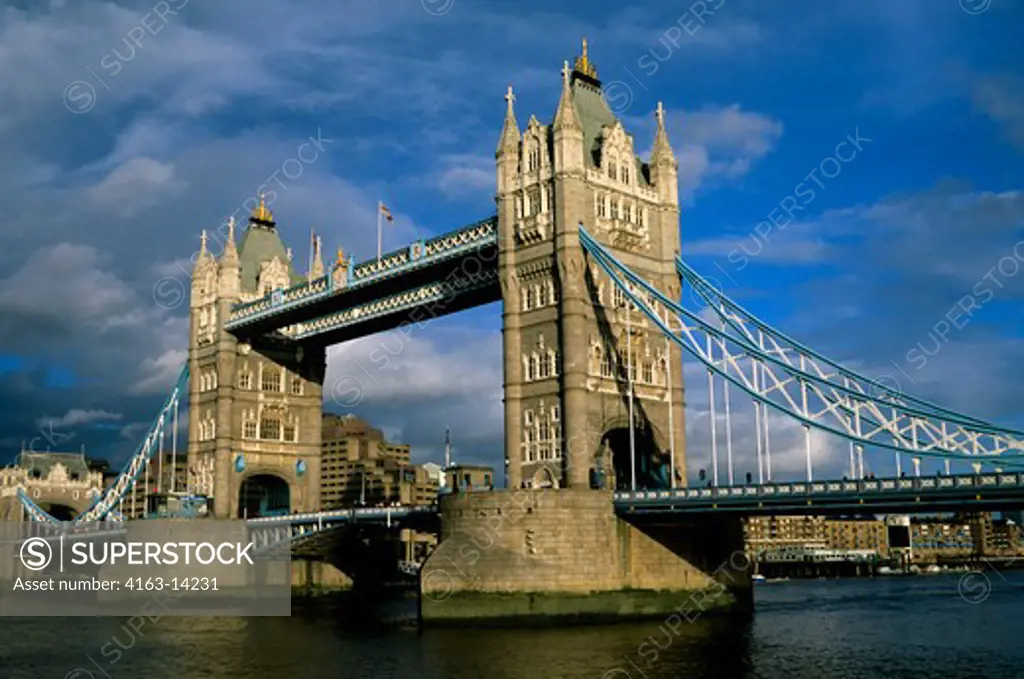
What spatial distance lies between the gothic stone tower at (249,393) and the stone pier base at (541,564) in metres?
39.7

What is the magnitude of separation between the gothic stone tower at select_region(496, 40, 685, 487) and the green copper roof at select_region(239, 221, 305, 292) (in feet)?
119

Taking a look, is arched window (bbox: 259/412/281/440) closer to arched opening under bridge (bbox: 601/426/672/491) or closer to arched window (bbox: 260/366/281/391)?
arched window (bbox: 260/366/281/391)

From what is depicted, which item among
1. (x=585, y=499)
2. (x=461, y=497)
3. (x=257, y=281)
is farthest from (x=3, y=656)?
(x=257, y=281)

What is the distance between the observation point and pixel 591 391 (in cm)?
6519

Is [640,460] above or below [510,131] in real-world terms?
below

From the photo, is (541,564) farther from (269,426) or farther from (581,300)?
(269,426)

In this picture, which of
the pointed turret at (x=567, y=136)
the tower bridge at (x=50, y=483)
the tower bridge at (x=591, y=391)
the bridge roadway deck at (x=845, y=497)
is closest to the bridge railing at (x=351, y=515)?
the tower bridge at (x=591, y=391)

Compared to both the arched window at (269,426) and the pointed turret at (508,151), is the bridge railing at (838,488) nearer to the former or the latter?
the pointed turret at (508,151)

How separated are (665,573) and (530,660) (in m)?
19.2

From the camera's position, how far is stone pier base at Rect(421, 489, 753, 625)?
56656mm

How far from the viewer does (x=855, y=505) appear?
174 ft

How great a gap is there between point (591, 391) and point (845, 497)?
55.8ft

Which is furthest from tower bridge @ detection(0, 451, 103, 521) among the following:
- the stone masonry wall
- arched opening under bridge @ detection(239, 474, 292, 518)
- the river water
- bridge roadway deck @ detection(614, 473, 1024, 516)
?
bridge roadway deck @ detection(614, 473, 1024, 516)

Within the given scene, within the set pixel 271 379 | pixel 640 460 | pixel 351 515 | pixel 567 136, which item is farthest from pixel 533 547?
pixel 271 379
